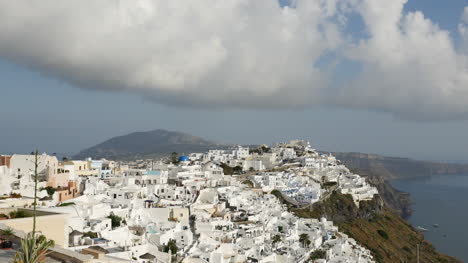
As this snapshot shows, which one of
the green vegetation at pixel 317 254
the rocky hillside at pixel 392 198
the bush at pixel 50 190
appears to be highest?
the bush at pixel 50 190

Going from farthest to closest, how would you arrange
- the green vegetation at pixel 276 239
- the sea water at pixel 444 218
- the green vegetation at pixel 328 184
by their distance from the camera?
the sea water at pixel 444 218, the green vegetation at pixel 328 184, the green vegetation at pixel 276 239

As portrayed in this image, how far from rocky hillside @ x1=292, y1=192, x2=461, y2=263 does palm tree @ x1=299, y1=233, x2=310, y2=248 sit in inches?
416

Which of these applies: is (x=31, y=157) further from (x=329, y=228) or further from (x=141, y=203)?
(x=329, y=228)

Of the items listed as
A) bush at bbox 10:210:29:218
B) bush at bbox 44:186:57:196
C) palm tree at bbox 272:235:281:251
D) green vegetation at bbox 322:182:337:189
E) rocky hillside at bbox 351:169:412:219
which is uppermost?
bush at bbox 10:210:29:218

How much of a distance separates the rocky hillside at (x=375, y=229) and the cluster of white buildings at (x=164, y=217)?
3.10 m

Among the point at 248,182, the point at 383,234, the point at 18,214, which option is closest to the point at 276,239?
the point at 18,214

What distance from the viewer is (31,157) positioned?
28.1 m

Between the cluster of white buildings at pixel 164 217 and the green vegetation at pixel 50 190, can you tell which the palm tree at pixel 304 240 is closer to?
the cluster of white buildings at pixel 164 217

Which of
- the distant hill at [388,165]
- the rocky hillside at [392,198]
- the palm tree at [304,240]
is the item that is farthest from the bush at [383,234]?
the distant hill at [388,165]

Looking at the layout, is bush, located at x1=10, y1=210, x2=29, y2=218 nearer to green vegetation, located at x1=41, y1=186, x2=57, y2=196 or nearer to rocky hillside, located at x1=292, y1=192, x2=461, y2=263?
green vegetation, located at x1=41, y1=186, x2=57, y2=196

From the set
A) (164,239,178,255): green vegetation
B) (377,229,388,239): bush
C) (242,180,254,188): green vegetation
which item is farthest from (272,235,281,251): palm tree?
(377,229,388,239): bush

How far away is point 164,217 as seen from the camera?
25.2m

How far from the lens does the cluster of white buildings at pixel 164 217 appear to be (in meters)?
17.7

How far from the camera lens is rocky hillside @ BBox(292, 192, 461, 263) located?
133 feet
